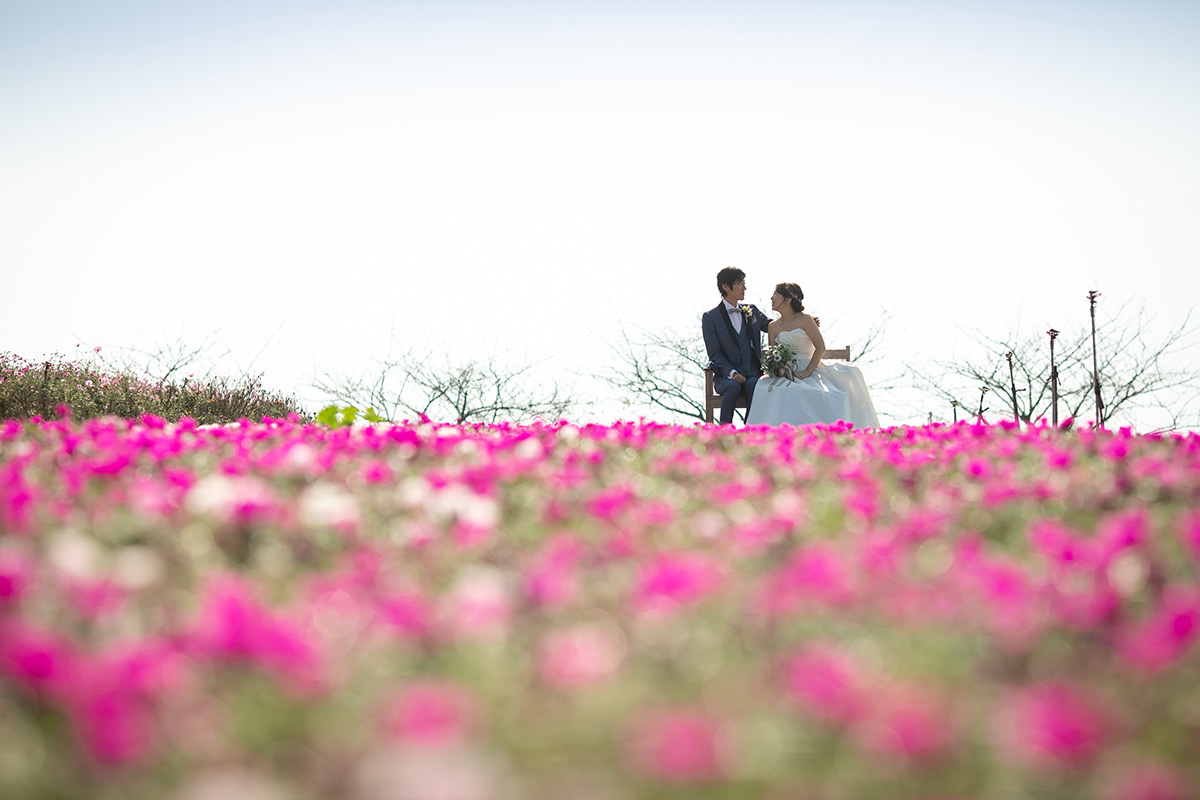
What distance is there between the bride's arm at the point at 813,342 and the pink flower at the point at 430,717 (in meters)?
11.0

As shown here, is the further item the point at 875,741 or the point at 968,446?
the point at 968,446

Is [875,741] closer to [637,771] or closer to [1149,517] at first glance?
[637,771]

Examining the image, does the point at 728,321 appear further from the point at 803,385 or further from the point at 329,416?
the point at 329,416

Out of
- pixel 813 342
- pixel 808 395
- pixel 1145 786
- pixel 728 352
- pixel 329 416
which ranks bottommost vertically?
pixel 1145 786

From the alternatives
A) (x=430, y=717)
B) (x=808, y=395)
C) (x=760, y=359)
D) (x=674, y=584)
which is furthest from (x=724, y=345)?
(x=430, y=717)

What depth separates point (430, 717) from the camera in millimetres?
1240

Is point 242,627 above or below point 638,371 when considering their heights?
below

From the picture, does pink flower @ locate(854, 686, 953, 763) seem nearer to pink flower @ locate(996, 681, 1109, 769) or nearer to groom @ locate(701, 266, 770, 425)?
pink flower @ locate(996, 681, 1109, 769)

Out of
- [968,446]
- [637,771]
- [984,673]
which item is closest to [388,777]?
[637,771]

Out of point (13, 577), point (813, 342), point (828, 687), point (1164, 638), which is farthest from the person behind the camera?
point (813, 342)

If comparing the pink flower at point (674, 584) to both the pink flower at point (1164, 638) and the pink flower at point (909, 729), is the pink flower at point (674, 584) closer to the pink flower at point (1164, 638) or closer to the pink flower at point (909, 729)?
the pink flower at point (909, 729)

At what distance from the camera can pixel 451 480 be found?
306 cm

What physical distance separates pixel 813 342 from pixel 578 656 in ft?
36.8

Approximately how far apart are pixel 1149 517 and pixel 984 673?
142cm
